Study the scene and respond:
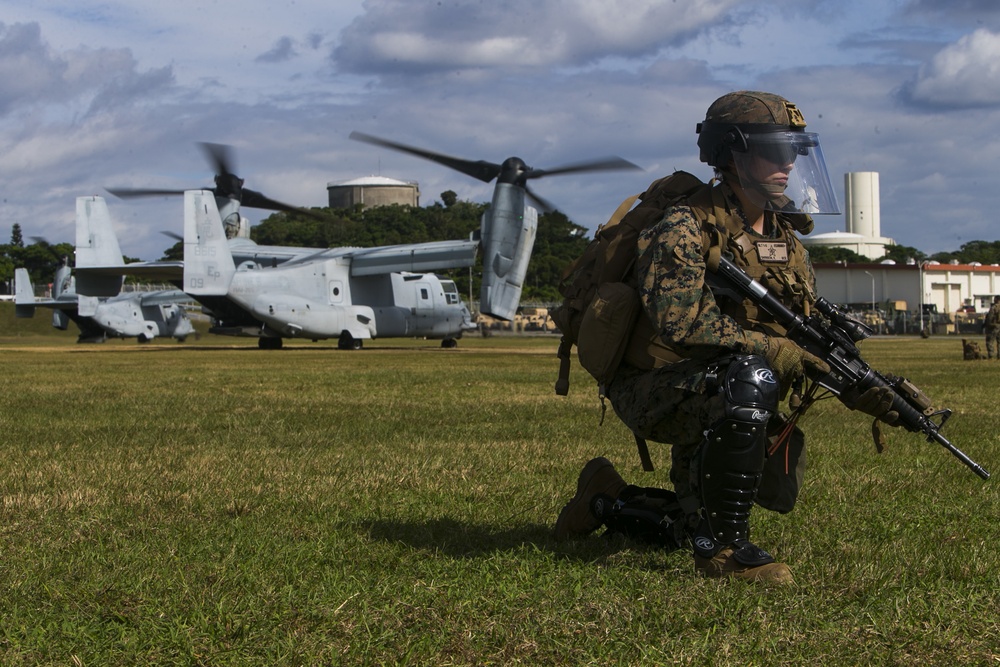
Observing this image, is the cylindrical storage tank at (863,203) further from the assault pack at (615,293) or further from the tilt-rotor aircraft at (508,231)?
the assault pack at (615,293)

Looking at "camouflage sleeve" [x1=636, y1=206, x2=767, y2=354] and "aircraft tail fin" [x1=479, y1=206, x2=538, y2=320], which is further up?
"aircraft tail fin" [x1=479, y1=206, x2=538, y2=320]

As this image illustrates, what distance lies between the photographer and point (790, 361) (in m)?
4.36

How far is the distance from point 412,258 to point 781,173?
39.5m

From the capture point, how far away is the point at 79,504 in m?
6.19

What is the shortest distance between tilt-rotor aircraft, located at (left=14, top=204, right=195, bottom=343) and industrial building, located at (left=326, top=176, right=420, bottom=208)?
104457 mm

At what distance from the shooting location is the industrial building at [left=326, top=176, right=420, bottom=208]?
171750 millimetres

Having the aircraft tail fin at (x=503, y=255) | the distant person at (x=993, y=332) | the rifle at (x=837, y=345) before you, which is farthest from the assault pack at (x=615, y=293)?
the aircraft tail fin at (x=503, y=255)

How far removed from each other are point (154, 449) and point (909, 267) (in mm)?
100714

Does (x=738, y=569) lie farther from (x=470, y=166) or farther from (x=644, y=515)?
(x=470, y=166)

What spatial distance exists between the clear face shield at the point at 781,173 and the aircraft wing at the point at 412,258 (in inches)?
1506

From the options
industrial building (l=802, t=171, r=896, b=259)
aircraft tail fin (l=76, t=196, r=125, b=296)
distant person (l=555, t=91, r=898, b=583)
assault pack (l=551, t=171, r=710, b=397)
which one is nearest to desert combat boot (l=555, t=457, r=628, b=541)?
distant person (l=555, t=91, r=898, b=583)

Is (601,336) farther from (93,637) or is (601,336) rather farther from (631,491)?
(93,637)

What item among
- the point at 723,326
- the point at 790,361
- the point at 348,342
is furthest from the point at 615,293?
the point at 348,342

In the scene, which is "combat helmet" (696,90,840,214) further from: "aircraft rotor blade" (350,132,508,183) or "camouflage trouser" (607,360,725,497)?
"aircraft rotor blade" (350,132,508,183)
